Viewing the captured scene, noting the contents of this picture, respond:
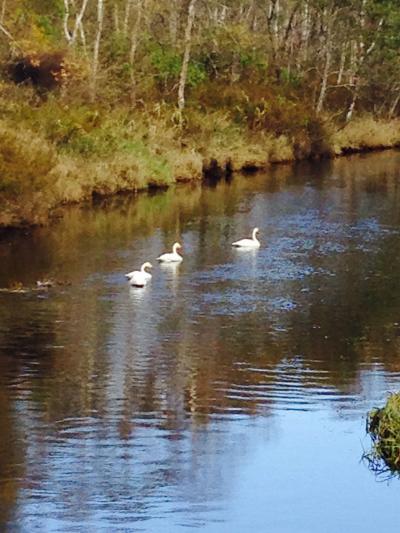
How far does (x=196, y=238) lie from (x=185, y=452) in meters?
15.2

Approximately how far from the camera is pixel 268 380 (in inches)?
641

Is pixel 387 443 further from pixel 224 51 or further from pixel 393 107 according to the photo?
pixel 393 107

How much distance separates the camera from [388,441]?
12469 mm

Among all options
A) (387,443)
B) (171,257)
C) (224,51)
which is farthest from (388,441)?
(224,51)

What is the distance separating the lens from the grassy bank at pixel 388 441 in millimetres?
12352

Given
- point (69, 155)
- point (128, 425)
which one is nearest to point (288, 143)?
point (69, 155)

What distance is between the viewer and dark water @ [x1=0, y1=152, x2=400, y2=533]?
38.6ft

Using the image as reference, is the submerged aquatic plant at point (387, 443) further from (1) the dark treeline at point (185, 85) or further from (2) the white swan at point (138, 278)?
(1) the dark treeline at point (185, 85)

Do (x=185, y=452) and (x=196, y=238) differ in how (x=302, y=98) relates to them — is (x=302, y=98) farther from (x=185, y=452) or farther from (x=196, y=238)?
(x=185, y=452)

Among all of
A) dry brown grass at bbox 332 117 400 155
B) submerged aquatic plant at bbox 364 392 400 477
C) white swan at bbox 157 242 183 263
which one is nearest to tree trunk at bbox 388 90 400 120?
dry brown grass at bbox 332 117 400 155

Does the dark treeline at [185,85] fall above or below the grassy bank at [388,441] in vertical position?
above

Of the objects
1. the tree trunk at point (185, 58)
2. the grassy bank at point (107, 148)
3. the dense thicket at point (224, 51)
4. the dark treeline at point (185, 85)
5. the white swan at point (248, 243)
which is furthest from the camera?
the dense thicket at point (224, 51)

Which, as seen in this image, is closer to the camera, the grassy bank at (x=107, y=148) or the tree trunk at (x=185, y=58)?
the grassy bank at (x=107, y=148)

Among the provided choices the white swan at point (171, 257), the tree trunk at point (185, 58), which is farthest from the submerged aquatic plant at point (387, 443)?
the tree trunk at point (185, 58)
